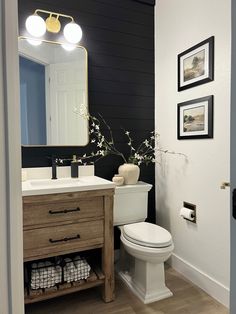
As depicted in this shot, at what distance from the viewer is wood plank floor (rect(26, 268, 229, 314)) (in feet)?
5.63

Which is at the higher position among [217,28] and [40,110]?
[217,28]

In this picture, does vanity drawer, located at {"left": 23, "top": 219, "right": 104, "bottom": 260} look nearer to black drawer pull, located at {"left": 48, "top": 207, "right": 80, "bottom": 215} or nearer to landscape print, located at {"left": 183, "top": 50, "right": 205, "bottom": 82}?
black drawer pull, located at {"left": 48, "top": 207, "right": 80, "bottom": 215}

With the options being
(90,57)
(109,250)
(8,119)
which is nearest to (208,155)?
(109,250)

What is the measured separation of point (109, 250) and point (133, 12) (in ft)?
7.50

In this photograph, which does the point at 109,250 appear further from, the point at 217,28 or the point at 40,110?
the point at 217,28

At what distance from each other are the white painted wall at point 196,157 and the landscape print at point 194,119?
0.11m

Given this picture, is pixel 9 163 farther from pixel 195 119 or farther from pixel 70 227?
pixel 195 119

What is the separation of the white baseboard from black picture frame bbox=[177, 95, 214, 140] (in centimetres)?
112

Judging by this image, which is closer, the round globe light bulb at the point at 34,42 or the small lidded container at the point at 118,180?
the round globe light bulb at the point at 34,42

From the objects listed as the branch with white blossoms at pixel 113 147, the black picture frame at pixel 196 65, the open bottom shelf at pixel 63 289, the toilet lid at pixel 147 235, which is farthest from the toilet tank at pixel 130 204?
the black picture frame at pixel 196 65

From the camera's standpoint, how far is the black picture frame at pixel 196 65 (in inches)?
72.6

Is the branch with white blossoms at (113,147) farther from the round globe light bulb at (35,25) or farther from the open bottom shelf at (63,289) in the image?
the open bottom shelf at (63,289)

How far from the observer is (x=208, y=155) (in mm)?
1903

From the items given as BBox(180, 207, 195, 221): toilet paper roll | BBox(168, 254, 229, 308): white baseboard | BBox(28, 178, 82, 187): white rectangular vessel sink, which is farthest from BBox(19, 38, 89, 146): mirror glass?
BBox(168, 254, 229, 308): white baseboard
